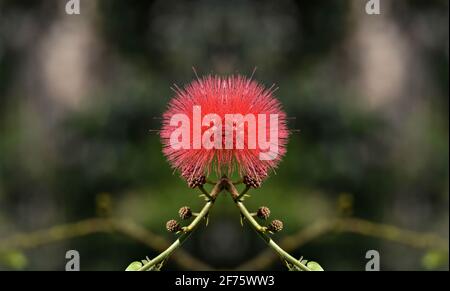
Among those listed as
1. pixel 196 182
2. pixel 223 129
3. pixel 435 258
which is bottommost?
pixel 435 258

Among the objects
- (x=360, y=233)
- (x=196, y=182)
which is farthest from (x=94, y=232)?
(x=196, y=182)

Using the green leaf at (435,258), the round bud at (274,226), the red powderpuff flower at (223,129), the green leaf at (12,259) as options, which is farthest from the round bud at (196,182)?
the green leaf at (435,258)

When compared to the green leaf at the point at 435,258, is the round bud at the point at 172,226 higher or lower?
higher

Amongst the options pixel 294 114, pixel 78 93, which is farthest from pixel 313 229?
pixel 78 93

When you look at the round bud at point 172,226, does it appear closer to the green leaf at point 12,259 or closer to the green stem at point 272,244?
the green stem at point 272,244

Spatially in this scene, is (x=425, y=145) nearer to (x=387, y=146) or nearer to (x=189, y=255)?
(x=387, y=146)

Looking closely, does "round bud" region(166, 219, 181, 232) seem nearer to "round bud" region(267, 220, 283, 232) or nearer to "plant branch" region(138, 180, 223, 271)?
"plant branch" region(138, 180, 223, 271)

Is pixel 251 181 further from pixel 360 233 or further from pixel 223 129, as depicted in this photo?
pixel 360 233

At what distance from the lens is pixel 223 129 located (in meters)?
2.43

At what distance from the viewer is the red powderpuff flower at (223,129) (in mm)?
2400

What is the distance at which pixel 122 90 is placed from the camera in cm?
400

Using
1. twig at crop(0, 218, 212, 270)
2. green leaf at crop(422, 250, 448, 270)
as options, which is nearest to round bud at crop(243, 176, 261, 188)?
twig at crop(0, 218, 212, 270)

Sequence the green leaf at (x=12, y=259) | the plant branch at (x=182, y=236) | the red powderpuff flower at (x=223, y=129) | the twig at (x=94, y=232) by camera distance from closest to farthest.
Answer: the plant branch at (x=182, y=236) < the red powderpuff flower at (x=223, y=129) < the green leaf at (x=12, y=259) < the twig at (x=94, y=232)

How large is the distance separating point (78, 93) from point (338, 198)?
1.74 m
